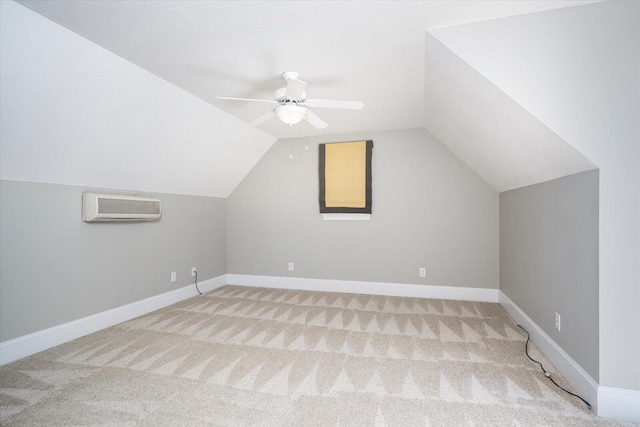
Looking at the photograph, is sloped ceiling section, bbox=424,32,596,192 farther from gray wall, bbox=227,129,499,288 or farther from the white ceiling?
gray wall, bbox=227,129,499,288

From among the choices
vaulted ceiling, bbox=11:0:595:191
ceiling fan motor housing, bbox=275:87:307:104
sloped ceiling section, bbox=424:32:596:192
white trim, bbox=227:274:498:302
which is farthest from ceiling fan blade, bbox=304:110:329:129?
white trim, bbox=227:274:498:302

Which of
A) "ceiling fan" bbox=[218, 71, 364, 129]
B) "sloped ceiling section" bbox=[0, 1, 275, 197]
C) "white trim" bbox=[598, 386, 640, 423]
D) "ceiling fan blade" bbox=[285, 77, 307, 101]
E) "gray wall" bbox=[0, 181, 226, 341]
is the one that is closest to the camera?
"white trim" bbox=[598, 386, 640, 423]

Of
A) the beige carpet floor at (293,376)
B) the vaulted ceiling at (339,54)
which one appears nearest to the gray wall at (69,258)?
the beige carpet floor at (293,376)

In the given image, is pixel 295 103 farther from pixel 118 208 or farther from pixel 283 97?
pixel 118 208

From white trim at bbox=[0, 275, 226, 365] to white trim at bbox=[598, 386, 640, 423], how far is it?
4.04 m

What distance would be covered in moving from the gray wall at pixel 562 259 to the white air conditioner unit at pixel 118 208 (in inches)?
154

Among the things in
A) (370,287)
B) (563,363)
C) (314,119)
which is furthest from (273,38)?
(370,287)

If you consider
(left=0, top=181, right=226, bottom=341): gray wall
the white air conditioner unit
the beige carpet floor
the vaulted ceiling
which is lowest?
the beige carpet floor

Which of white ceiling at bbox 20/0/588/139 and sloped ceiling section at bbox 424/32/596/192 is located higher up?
white ceiling at bbox 20/0/588/139

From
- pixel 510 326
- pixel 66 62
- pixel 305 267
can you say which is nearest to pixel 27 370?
pixel 66 62

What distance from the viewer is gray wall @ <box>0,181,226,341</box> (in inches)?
96.3

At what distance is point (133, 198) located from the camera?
10.9 ft

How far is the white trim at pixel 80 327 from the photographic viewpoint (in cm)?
243

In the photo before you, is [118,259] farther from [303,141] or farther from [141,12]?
[303,141]
